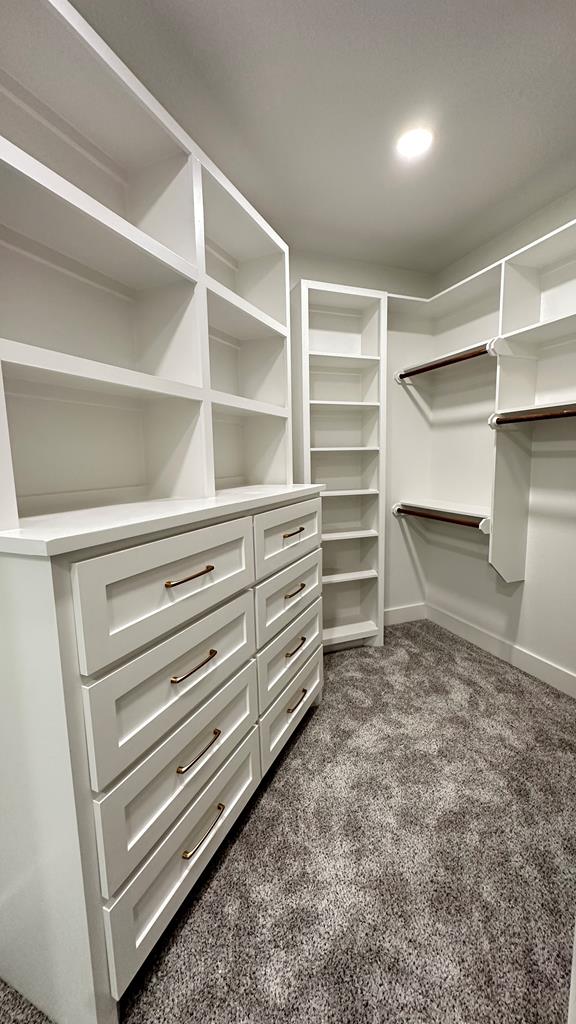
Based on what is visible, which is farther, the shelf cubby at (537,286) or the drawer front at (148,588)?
the shelf cubby at (537,286)

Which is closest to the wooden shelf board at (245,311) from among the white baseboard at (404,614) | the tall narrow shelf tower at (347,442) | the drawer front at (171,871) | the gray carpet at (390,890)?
the tall narrow shelf tower at (347,442)

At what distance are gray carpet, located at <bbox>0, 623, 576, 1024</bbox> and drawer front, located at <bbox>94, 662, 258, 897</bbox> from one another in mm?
346

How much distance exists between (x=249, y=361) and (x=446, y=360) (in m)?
1.13

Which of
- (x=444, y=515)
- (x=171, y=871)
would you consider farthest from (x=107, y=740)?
(x=444, y=515)

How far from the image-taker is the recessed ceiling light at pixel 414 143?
151 centimetres

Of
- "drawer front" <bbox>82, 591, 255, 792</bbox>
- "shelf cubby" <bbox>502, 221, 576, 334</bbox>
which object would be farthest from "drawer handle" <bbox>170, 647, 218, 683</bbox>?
"shelf cubby" <bbox>502, 221, 576, 334</bbox>

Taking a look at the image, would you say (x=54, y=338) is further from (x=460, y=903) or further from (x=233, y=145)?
(x=460, y=903)

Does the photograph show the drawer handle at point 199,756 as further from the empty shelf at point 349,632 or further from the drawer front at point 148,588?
the empty shelf at point 349,632

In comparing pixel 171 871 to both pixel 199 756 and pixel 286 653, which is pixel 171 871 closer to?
pixel 199 756

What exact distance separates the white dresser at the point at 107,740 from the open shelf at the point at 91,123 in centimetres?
108

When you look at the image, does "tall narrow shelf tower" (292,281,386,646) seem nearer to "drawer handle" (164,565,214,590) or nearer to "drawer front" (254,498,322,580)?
"drawer front" (254,498,322,580)

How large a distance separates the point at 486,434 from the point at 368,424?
2.35ft

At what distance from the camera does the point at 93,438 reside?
49.1 inches

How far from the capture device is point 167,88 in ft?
4.24
